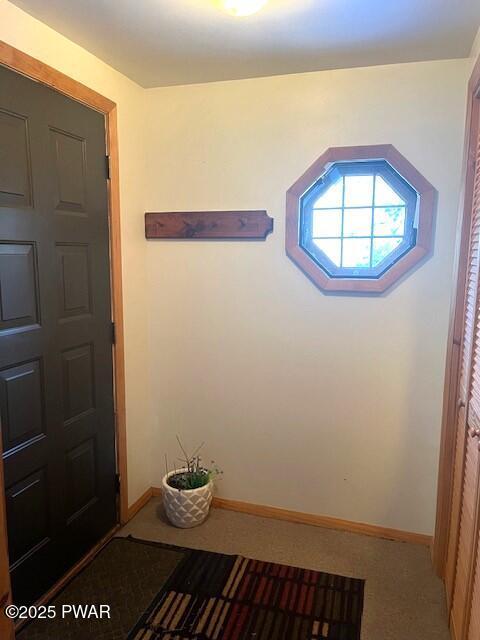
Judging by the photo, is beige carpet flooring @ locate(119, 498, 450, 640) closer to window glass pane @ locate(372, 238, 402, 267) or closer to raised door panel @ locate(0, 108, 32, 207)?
window glass pane @ locate(372, 238, 402, 267)

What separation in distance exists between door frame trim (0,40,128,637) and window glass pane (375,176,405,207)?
128cm

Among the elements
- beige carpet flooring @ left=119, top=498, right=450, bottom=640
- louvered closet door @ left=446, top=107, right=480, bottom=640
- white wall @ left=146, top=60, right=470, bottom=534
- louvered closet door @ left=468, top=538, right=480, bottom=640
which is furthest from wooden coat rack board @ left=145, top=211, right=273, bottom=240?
louvered closet door @ left=468, top=538, right=480, bottom=640

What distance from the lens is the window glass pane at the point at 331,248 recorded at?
2.36 meters

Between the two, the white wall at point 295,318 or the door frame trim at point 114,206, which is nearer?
the door frame trim at point 114,206

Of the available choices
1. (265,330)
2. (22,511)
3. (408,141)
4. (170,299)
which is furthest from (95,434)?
(408,141)

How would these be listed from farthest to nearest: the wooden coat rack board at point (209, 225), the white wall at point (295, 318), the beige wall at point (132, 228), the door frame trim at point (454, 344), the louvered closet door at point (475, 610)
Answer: the wooden coat rack board at point (209, 225) < the white wall at point (295, 318) < the beige wall at point (132, 228) < the door frame trim at point (454, 344) < the louvered closet door at point (475, 610)

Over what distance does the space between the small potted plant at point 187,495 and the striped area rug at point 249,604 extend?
0.78 ft

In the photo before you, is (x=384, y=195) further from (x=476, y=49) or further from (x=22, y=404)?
(x=22, y=404)

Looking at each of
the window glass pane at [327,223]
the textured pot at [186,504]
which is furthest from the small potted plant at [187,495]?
the window glass pane at [327,223]

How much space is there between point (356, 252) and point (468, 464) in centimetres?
111

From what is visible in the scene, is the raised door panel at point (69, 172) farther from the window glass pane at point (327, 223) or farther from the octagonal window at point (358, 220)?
the window glass pane at point (327, 223)

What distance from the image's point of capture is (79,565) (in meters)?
2.15

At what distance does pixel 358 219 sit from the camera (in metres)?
2.31

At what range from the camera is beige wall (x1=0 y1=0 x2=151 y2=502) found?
205 cm
